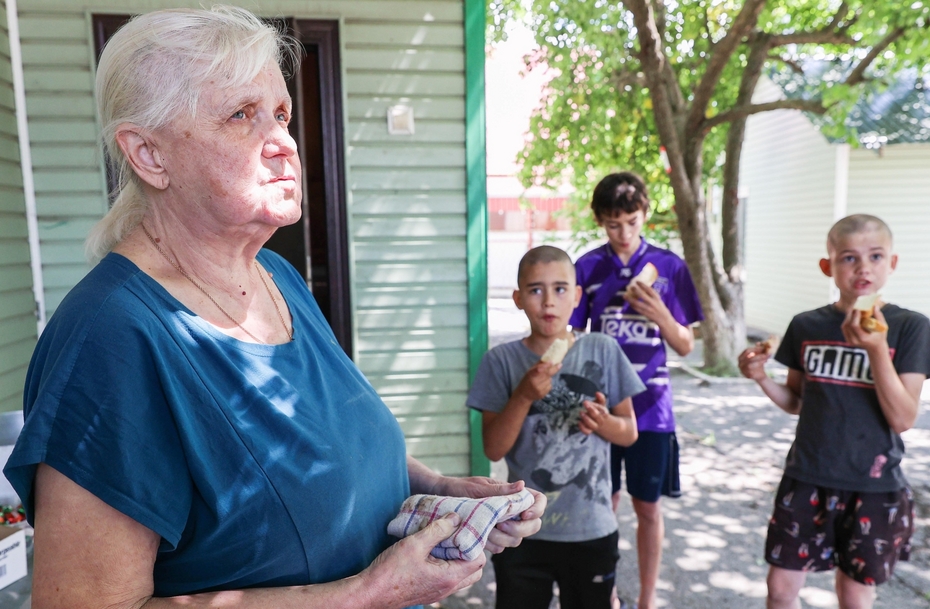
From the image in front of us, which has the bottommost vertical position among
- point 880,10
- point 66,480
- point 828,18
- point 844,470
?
point 844,470

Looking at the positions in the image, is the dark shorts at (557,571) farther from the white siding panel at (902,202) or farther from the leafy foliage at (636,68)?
the white siding panel at (902,202)

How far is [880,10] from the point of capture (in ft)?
22.8

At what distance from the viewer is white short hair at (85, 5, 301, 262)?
1.14 meters

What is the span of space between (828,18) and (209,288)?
11.9 m

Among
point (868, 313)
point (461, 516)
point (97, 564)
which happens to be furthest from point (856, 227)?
point (97, 564)

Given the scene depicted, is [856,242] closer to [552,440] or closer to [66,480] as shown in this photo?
[552,440]

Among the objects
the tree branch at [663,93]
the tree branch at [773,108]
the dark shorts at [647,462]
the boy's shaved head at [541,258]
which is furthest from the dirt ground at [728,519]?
the tree branch at [773,108]

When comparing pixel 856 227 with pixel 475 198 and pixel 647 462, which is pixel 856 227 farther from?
pixel 475 198

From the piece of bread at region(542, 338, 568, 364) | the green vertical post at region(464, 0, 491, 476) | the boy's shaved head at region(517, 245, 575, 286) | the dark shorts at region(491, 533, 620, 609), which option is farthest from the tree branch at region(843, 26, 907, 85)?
the dark shorts at region(491, 533, 620, 609)

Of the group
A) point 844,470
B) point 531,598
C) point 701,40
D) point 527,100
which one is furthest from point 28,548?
point 527,100

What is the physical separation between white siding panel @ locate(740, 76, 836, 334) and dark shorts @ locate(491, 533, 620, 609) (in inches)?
404

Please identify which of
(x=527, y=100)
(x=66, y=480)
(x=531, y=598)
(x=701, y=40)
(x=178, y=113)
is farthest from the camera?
(x=527, y=100)

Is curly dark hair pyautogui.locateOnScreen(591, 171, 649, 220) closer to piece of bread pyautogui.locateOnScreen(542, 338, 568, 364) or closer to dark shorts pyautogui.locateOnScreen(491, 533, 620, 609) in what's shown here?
piece of bread pyautogui.locateOnScreen(542, 338, 568, 364)

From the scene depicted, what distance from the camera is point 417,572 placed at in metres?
1.17
